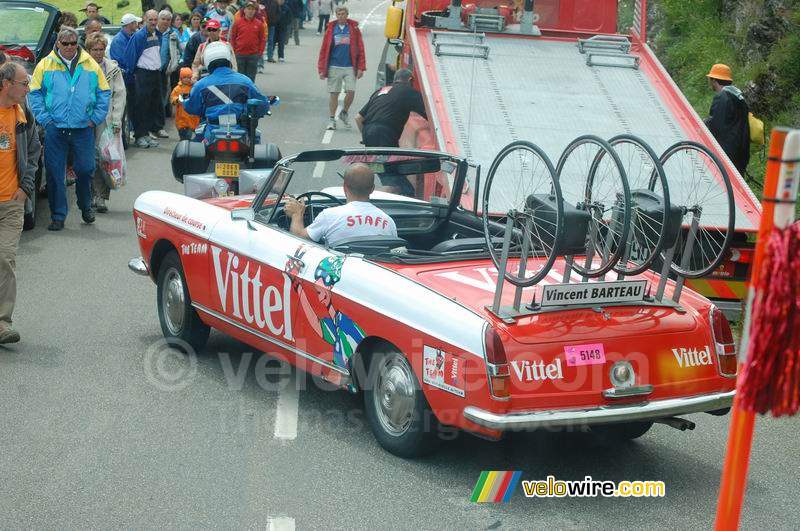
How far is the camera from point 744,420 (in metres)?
3.38

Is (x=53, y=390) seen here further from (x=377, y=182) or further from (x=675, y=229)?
(x=675, y=229)

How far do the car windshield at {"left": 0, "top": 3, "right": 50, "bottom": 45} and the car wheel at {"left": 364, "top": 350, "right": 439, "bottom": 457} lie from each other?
9.72m

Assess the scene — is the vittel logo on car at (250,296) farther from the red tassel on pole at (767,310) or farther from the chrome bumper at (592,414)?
the red tassel on pole at (767,310)

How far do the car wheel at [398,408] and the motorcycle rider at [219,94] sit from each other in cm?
542

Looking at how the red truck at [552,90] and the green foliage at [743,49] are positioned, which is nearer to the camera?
the red truck at [552,90]

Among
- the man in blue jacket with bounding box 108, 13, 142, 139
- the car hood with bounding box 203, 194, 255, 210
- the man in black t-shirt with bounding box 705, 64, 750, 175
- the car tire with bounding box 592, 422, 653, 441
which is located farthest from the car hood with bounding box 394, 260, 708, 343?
the man in blue jacket with bounding box 108, 13, 142, 139

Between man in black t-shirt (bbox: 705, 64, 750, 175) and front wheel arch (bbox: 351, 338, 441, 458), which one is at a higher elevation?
man in black t-shirt (bbox: 705, 64, 750, 175)

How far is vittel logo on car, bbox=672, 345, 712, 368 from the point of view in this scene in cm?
600

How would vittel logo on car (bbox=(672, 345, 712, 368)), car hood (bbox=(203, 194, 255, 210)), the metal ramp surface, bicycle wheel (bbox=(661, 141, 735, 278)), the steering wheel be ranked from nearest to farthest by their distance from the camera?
vittel logo on car (bbox=(672, 345, 712, 368)) → the steering wheel → car hood (bbox=(203, 194, 255, 210)) → bicycle wheel (bbox=(661, 141, 735, 278)) → the metal ramp surface

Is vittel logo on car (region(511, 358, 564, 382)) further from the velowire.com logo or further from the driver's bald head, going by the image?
the driver's bald head

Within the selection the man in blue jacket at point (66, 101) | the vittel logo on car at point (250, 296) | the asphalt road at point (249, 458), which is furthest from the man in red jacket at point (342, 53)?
the vittel logo on car at point (250, 296)

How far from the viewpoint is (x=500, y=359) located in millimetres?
5586

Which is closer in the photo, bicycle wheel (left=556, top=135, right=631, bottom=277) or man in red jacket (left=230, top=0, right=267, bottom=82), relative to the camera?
bicycle wheel (left=556, top=135, right=631, bottom=277)

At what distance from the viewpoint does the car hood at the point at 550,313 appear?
19.0 ft
